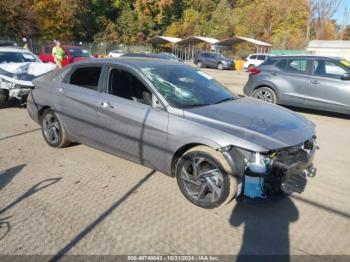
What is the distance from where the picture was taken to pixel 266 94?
411 inches

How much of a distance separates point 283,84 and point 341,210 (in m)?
6.29

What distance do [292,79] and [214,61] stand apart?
87.7 ft

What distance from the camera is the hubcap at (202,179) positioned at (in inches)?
158

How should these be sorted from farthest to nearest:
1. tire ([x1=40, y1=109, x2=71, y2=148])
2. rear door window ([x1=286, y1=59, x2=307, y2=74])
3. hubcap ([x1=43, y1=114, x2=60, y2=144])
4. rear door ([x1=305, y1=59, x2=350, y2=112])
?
rear door window ([x1=286, y1=59, x2=307, y2=74]) → rear door ([x1=305, y1=59, x2=350, y2=112]) → hubcap ([x1=43, y1=114, x2=60, y2=144]) → tire ([x1=40, y1=109, x2=71, y2=148])

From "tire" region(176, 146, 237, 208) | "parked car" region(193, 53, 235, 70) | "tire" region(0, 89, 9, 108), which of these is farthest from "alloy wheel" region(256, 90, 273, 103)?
"parked car" region(193, 53, 235, 70)

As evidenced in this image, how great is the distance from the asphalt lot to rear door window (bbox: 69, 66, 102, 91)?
1.16m

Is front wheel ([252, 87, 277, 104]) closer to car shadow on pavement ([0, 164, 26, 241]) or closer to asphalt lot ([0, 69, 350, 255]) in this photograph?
asphalt lot ([0, 69, 350, 255])

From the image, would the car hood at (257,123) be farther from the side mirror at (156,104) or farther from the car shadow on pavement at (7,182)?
the car shadow on pavement at (7,182)

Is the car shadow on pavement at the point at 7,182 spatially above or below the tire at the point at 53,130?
below

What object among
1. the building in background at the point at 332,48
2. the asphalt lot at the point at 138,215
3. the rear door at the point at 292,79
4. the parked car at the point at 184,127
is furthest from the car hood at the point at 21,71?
the building in background at the point at 332,48

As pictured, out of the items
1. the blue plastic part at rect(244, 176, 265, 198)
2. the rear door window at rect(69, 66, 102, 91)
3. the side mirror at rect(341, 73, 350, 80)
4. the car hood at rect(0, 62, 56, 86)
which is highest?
the rear door window at rect(69, 66, 102, 91)

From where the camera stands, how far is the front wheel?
10297mm

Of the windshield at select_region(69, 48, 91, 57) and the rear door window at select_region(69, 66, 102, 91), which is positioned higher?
the rear door window at select_region(69, 66, 102, 91)

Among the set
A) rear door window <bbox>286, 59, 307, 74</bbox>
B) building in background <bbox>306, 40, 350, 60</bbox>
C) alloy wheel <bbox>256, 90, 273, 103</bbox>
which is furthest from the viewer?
building in background <bbox>306, 40, 350, 60</bbox>
